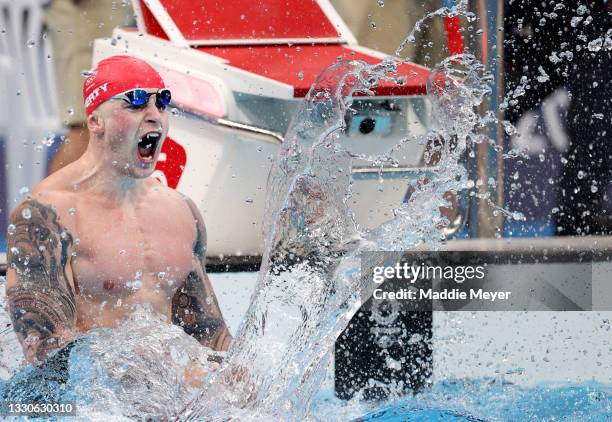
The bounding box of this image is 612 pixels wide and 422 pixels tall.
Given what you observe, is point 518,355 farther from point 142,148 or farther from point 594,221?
point 142,148

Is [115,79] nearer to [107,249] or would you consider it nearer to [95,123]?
[95,123]

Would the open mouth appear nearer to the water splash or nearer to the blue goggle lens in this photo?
the blue goggle lens

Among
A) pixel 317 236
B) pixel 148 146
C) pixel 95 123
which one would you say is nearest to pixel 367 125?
pixel 317 236

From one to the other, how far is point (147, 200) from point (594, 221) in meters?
1.04

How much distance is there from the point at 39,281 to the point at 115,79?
44 cm

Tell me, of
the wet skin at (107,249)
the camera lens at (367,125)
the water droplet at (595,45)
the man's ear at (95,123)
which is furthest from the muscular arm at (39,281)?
the water droplet at (595,45)

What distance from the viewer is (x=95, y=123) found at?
2078mm

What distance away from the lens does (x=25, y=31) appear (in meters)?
2.14

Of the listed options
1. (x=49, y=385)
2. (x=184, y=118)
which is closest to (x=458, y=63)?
(x=184, y=118)

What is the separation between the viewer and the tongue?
208cm

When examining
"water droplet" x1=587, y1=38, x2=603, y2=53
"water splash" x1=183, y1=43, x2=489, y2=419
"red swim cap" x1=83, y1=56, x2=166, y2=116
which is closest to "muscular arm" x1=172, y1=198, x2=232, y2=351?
"water splash" x1=183, y1=43, x2=489, y2=419

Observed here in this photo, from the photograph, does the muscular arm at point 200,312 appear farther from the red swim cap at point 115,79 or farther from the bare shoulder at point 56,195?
the red swim cap at point 115,79

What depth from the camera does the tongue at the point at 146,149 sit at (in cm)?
208

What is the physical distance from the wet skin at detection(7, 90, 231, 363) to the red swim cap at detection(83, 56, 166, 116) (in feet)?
0.09
